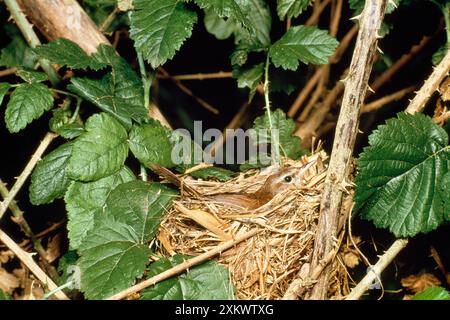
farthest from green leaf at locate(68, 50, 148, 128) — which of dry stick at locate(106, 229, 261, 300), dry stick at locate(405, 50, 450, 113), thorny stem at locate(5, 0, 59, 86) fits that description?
dry stick at locate(405, 50, 450, 113)

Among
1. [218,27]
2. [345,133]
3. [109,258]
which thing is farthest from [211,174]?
[218,27]

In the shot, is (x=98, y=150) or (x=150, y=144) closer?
(x=98, y=150)

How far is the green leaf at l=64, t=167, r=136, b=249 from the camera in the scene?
68.1 inches

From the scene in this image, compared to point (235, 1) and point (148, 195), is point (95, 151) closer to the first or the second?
point (148, 195)

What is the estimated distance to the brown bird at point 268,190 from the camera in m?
2.05

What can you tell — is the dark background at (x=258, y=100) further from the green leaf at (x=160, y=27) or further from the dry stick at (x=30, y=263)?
the dry stick at (x=30, y=263)

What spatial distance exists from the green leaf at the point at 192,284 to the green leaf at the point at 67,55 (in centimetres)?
81

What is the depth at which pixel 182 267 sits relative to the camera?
162cm

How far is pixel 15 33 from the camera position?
2.48m

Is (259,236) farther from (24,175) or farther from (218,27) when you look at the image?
(218,27)

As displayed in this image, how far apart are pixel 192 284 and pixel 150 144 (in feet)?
1.85

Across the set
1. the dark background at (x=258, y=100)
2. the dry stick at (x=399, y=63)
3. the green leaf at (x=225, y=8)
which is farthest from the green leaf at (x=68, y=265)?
the dry stick at (x=399, y=63)

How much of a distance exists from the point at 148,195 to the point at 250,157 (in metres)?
0.66

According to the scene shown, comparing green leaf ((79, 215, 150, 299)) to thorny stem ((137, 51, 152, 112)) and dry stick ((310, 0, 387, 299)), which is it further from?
dry stick ((310, 0, 387, 299))
